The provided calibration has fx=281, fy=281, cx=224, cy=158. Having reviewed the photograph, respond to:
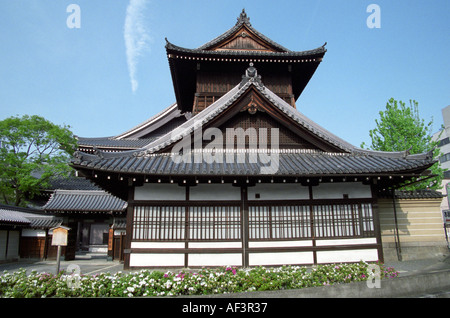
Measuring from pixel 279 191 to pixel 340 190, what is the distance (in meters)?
2.87

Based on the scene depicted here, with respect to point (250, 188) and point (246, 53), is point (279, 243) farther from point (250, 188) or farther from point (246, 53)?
point (246, 53)

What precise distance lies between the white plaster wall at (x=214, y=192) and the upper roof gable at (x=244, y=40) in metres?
11.8

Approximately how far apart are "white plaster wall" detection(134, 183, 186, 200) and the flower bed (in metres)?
4.34

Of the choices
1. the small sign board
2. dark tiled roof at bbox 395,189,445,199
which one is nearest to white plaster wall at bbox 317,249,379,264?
dark tiled roof at bbox 395,189,445,199

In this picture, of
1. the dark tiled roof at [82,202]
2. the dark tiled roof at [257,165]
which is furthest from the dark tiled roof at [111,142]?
the dark tiled roof at [257,165]

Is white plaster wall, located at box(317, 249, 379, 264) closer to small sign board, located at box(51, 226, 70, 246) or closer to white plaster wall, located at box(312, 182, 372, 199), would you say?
white plaster wall, located at box(312, 182, 372, 199)

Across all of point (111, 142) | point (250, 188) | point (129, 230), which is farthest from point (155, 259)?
point (111, 142)

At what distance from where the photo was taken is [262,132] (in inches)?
564

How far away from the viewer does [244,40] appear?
21.0 meters

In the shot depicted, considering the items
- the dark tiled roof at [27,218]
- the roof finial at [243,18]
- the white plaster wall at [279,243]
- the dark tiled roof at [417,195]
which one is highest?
the roof finial at [243,18]

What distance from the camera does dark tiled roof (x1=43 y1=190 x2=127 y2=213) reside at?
22594mm

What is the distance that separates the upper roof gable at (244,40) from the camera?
2042 centimetres

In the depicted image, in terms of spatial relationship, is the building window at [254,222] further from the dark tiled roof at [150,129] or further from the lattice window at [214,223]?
the dark tiled roof at [150,129]

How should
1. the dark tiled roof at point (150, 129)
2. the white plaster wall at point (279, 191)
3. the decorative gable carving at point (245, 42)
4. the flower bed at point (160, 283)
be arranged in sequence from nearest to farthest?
the flower bed at point (160, 283) < the white plaster wall at point (279, 191) < the decorative gable carving at point (245, 42) < the dark tiled roof at point (150, 129)
